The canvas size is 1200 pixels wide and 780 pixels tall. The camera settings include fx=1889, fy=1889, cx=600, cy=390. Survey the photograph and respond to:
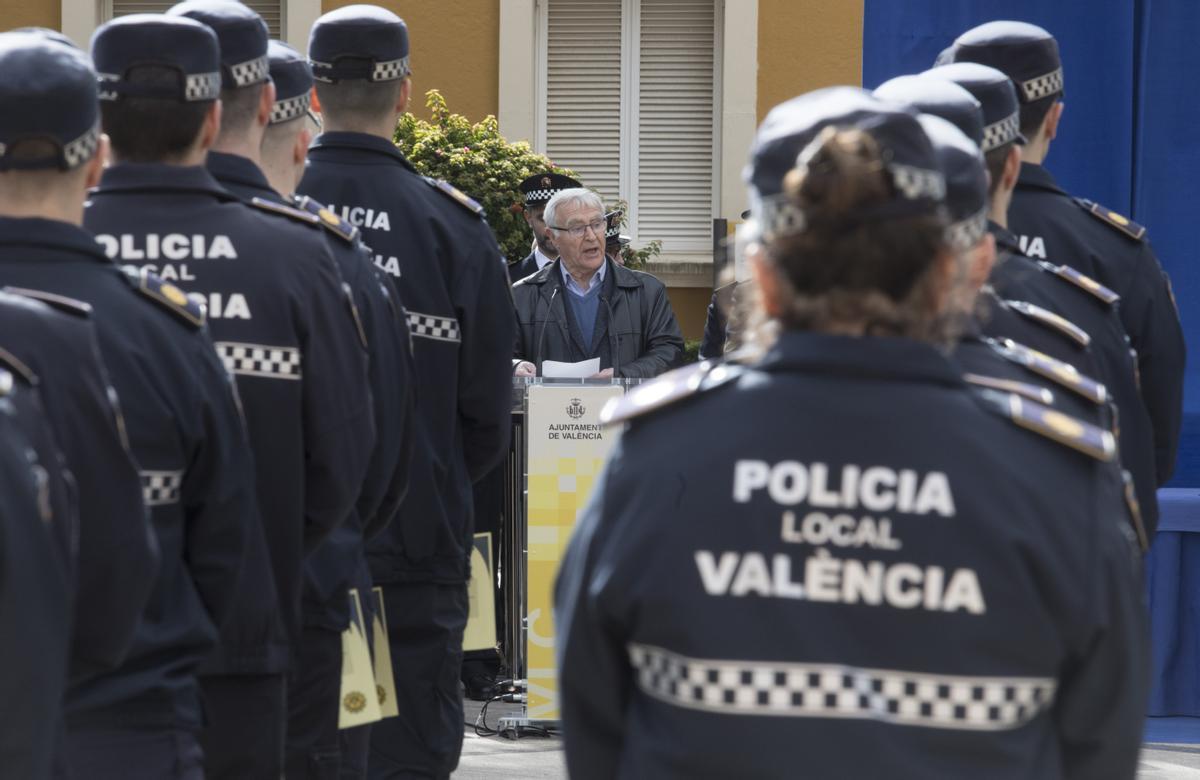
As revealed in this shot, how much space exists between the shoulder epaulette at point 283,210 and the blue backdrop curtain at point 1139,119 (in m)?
3.62

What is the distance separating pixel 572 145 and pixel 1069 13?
28.7 ft

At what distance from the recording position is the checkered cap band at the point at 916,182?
2000 mm

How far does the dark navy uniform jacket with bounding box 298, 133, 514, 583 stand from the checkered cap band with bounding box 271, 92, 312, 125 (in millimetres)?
462

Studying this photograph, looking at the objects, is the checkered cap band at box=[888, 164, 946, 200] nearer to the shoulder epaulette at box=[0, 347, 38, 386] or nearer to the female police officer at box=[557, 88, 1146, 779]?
the female police officer at box=[557, 88, 1146, 779]

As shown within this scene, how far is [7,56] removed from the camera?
9.53 ft

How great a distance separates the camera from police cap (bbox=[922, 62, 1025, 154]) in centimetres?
393

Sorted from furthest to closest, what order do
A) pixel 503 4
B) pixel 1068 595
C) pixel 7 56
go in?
pixel 503 4, pixel 7 56, pixel 1068 595

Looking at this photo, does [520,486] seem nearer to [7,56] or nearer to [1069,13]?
[1069,13]

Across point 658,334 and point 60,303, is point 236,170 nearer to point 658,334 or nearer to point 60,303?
point 60,303

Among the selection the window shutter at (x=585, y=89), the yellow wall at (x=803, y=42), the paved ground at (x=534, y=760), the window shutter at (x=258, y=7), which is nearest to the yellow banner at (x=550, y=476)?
the paved ground at (x=534, y=760)

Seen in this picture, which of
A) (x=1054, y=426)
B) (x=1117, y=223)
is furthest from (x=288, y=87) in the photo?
(x=1054, y=426)

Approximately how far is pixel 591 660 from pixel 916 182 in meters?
0.63

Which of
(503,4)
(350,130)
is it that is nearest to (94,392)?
(350,130)

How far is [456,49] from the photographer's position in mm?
15117
